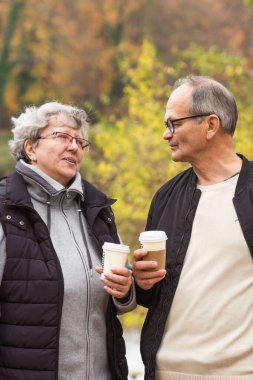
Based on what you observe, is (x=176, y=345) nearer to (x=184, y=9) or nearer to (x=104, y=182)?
(x=104, y=182)

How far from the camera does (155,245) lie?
2.73 m

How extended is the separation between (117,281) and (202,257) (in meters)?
0.36

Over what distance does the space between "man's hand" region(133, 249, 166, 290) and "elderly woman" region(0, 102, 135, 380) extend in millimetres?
49

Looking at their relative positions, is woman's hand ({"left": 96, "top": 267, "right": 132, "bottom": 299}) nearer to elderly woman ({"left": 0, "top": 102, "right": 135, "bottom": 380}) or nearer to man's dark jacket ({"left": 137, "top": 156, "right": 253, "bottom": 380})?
elderly woman ({"left": 0, "top": 102, "right": 135, "bottom": 380})

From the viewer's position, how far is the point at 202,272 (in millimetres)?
2834

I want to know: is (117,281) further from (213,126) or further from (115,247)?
(213,126)

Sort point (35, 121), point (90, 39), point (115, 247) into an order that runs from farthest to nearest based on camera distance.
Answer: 1. point (90, 39)
2. point (35, 121)
3. point (115, 247)

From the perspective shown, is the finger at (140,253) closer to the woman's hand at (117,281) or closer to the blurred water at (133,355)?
the woman's hand at (117,281)

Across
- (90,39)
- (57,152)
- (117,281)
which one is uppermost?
(90,39)

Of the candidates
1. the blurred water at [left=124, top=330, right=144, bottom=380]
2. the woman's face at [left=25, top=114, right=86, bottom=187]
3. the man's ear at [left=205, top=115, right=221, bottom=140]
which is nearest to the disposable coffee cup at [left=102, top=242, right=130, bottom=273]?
the woman's face at [left=25, top=114, right=86, bottom=187]

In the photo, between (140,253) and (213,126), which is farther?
(213,126)

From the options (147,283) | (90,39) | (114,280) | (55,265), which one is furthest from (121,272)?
(90,39)

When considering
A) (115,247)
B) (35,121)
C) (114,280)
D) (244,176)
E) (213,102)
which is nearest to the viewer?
(115,247)

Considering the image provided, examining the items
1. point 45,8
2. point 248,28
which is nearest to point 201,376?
point 248,28
